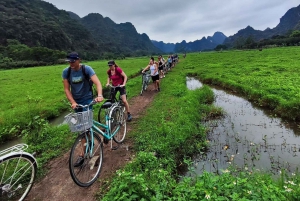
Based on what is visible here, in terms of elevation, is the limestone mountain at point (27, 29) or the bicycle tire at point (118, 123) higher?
the limestone mountain at point (27, 29)

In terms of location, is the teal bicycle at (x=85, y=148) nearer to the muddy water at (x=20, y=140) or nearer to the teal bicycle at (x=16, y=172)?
the teal bicycle at (x=16, y=172)

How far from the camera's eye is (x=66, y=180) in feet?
A: 16.2

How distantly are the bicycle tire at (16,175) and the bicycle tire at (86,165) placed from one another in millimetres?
957

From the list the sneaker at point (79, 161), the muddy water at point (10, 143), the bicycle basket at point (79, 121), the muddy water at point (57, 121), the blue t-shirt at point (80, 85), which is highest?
the blue t-shirt at point (80, 85)

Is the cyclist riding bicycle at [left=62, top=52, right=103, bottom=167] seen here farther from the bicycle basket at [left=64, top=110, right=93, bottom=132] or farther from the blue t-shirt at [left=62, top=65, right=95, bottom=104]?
the bicycle basket at [left=64, top=110, right=93, bottom=132]

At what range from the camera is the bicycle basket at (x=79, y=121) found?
397 cm

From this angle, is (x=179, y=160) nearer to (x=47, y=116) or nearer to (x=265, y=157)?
(x=265, y=157)

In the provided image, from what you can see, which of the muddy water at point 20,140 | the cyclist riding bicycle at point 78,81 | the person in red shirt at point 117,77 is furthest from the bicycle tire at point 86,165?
the muddy water at point 20,140

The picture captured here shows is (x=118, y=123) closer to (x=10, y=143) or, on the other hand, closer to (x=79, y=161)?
(x=79, y=161)

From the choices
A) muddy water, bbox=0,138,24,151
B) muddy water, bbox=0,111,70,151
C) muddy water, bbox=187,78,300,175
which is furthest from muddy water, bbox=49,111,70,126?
muddy water, bbox=187,78,300,175

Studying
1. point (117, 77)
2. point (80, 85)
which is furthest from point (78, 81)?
point (117, 77)

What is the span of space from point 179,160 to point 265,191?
3265 mm

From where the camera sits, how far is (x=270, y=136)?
7.70 metres

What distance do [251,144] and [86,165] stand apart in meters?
5.37
